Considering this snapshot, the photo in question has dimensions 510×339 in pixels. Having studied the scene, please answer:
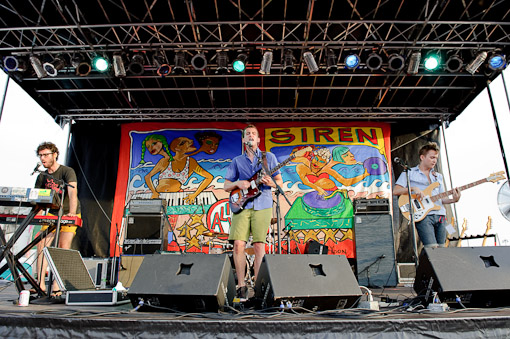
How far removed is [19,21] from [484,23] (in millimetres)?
7531

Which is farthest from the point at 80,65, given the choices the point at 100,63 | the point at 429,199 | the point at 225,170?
the point at 429,199

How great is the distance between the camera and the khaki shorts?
3.74m

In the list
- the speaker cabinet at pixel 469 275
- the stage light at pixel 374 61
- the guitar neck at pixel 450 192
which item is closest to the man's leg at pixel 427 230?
the guitar neck at pixel 450 192

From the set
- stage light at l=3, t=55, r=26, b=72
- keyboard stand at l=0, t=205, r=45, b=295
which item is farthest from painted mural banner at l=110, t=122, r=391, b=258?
keyboard stand at l=0, t=205, r=45, b=295

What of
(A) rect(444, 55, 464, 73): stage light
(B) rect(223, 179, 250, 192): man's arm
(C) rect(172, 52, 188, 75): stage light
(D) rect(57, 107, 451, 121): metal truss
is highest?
(C) rect(172, 52, 188, 75): stage light

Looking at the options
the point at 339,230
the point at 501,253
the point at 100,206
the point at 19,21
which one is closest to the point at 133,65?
the point at 19,21

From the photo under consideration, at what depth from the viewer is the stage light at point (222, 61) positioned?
6567 mm

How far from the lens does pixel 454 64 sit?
6566mm

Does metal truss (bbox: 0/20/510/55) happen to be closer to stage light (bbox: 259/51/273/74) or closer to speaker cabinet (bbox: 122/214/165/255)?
stage light (bbox: 259/51/273/74)

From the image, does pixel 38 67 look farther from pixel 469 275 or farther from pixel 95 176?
pixel 469 275

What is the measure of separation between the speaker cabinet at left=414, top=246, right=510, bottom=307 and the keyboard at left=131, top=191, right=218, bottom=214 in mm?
5633

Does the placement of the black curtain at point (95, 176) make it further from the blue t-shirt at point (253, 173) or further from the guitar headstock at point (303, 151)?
the blue t-shirt at point (253, 173)

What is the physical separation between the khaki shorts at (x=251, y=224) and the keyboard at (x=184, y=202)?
13.7 feet

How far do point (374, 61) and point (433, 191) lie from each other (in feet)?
8.17
